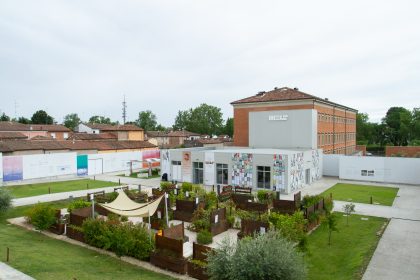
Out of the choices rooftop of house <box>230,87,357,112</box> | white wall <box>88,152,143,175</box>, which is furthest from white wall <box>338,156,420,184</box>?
white wall <box>88,152,143,175</box>

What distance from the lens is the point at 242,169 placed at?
31.3 meters

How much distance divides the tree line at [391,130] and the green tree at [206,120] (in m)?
43.0

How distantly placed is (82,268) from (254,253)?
688cm

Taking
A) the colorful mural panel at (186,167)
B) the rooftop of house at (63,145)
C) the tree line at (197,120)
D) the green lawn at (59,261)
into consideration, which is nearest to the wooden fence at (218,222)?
the green lawn at (59,261)

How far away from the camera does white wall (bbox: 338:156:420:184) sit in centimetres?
3297

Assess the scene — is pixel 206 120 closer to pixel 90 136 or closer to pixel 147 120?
pixel 147 120

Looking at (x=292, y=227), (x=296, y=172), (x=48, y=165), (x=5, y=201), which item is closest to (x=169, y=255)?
(x=292, y=227)

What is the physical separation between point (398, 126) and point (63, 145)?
3068 inches

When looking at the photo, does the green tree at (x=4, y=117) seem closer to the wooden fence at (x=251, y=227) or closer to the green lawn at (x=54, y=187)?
the green lawn at (x=54, y=187)

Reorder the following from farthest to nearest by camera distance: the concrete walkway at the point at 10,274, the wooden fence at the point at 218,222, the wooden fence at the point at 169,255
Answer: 1. the wooden fence at the point at 218,222
2. the wooden fence at the point at 169,255
3. the concrete walkway at the point at 10,274

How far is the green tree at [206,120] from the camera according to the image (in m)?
108

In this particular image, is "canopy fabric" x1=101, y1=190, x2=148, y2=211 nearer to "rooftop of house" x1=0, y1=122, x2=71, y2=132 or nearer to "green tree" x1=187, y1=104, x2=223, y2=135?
"rooftop of house" x1=0, y1=122, x2=71, y2=132

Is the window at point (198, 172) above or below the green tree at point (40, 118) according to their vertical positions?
below

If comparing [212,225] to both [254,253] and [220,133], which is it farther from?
[220,133]
